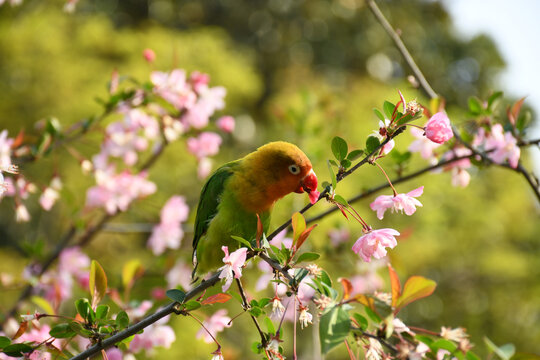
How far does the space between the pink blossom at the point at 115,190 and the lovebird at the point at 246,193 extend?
0.51m

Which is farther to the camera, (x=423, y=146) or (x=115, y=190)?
(x=115, y=190)

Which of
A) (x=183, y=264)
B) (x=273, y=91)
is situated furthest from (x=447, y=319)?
(x=183, y=264)

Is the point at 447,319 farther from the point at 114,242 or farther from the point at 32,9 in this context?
the point at 32,9

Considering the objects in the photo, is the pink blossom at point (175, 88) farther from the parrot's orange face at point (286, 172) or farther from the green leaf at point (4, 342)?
the green leaf at point (4, 342)

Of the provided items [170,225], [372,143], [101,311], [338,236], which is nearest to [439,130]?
[372,143]

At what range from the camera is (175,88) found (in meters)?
1.54

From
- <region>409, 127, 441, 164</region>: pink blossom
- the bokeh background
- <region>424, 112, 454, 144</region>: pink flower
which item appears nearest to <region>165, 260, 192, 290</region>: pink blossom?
the bokeh background

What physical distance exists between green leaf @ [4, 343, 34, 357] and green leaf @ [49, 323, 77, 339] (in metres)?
0.05

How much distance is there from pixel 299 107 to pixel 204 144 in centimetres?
317

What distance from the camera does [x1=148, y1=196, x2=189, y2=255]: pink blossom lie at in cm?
179

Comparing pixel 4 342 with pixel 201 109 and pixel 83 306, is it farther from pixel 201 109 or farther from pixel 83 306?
pixel 201 109

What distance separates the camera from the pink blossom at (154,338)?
1229 millimetres

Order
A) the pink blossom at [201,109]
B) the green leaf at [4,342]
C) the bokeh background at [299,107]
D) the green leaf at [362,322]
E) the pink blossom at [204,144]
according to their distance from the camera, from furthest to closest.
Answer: the bokeh background at [299,107]
the pink blossom at [204,144]
the pink blossom at [201,109]
the green leaf at [4,342]
the green leaf at [362,322]

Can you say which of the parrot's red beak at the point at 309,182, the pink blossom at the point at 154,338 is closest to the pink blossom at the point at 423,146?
the parrot's red beak at the point at 309,182
